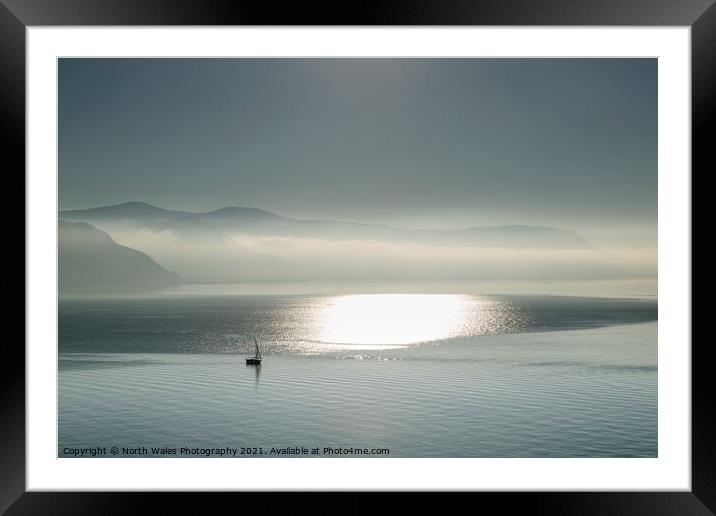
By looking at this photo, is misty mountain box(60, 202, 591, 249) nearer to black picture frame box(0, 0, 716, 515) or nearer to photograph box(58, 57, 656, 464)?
photograph box(58, 57, 656, 464)

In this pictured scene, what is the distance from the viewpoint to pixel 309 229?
35.4 meters

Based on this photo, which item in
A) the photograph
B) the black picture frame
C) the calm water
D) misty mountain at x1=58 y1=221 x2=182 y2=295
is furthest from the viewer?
misty mountain at x1=58 y1=221 x2=182 y2=295

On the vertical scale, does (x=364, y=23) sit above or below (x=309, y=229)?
below

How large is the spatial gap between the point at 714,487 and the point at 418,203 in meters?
30.1

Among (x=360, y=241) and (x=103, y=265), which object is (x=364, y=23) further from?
(x=103, y=265)

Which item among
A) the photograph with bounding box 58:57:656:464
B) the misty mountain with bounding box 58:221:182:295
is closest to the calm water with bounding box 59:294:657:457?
the photograph with bounding box 58:57:656:464

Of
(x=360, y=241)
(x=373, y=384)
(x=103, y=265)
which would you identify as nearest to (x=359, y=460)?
(x=373, y=384)

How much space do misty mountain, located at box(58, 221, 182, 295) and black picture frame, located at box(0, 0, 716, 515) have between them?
3427cm

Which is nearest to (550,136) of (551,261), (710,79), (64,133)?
(551,261)

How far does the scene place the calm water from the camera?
10781 mm

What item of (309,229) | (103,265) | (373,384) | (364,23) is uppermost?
(309,229)

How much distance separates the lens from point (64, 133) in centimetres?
2362

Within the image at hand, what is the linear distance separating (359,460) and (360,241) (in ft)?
104

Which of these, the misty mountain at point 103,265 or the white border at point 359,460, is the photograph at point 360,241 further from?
the white border at point 359,460
